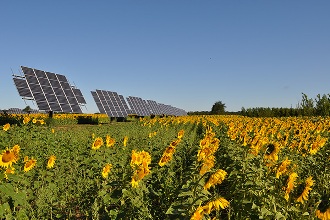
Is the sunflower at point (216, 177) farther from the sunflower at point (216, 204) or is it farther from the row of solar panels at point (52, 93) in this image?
the row of solar panels at point (52, 93)

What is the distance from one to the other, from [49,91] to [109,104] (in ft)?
32.9

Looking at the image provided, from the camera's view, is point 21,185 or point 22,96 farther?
point 22,96

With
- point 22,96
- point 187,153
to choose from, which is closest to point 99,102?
point 22,96

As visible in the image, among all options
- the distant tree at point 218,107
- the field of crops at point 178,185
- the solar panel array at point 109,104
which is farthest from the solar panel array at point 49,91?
the distant tree at point 218,107

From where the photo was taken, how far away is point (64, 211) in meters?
5.01

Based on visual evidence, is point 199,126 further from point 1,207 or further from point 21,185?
point 1,207

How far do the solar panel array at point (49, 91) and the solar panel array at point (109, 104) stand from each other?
3.42 meters

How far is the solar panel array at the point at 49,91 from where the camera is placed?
2180 cm

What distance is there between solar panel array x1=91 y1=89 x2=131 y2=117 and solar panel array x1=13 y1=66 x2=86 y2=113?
11.2 ft

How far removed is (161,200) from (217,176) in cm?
226

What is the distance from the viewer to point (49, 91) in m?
23.9

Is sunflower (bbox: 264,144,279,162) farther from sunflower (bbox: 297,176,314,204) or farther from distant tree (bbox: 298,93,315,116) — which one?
distant tree (bbox: 298,93,315,116)

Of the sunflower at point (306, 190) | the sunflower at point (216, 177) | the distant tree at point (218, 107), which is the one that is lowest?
the sunflower at point (306, 190)

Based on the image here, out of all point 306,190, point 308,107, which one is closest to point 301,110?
point 308,107
